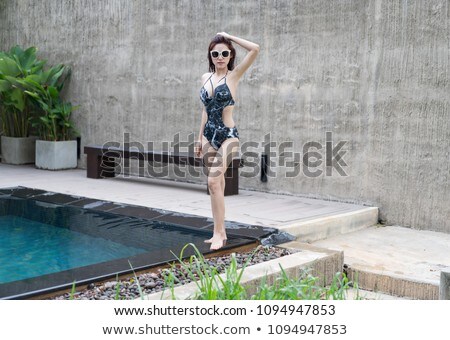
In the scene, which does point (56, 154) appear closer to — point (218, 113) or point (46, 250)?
point (46, 250)

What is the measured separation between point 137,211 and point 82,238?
97 centimetres

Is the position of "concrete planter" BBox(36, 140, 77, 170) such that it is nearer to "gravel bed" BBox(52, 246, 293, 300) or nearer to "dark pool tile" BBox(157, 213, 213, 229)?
"dark pool tile" BBox(157, 213, 213, 229)

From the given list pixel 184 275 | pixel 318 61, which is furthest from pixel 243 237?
pixel 318 61

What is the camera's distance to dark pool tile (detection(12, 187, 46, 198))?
7608 millimetres

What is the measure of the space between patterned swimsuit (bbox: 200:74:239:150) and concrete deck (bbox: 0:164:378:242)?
128 cm

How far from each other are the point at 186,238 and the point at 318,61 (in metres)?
3.07

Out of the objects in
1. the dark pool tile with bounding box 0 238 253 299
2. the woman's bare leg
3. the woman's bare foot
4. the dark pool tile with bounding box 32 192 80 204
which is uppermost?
the woman's bare leg

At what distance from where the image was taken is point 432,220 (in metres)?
6.64

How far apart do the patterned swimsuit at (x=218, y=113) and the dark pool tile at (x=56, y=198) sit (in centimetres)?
289

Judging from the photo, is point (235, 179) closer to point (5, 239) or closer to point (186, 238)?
point (186, 238)

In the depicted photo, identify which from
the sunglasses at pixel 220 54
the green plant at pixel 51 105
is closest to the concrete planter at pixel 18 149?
the green plant at pixel 51 105

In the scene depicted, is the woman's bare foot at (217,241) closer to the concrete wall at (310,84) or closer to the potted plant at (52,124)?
the concrete wall at (310,84)

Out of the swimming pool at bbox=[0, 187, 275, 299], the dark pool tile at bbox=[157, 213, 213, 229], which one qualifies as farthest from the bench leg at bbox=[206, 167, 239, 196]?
the dark pool tile at bbox=[157, 213, 213, 229]

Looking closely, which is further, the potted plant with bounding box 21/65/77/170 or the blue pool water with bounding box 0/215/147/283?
the potted plant with bounding box 21/65/77/170
